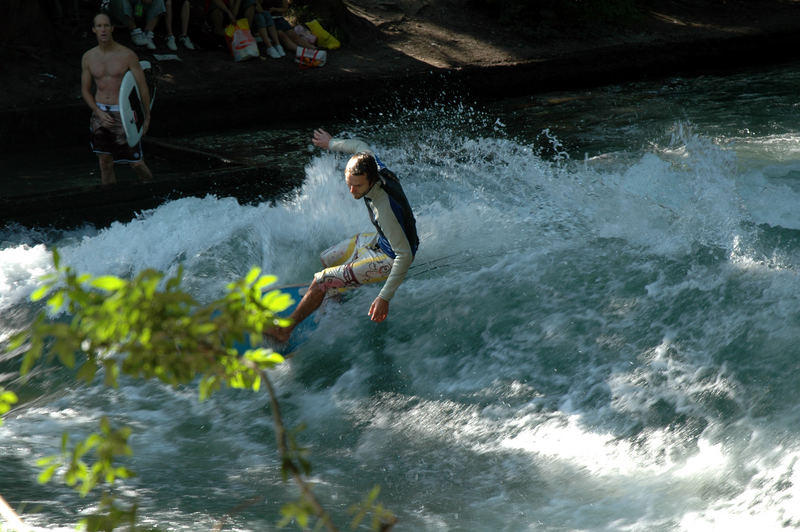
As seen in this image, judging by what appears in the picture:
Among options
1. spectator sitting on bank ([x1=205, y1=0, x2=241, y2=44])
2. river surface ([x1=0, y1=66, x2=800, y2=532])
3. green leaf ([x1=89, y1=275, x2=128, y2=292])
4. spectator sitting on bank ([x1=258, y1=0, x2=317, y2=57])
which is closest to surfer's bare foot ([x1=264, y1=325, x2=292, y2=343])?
river surface ([x1=0, y1=66, x2=800, y2=532])

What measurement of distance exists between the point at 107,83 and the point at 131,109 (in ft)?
1.11

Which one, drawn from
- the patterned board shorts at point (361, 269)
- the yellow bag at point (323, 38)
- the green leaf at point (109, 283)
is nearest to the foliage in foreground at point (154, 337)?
the green leaf at point (109, 283)

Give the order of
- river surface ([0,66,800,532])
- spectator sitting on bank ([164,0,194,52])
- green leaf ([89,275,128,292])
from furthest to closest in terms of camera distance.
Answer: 1. spectator sitting on bank ([164,0,194,52])
2. river surface ([0,66,800,532])
3. green leaf ([89,275,128,292])

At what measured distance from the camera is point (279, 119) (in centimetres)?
1263

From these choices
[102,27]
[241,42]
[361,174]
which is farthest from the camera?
[241,42]

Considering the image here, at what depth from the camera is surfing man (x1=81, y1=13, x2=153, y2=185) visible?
8.00 metres

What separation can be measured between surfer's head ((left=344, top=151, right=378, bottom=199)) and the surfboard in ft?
12.6

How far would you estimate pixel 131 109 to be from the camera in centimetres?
808

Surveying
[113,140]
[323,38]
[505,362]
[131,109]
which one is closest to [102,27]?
[131,109]

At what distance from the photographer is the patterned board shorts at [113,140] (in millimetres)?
8125

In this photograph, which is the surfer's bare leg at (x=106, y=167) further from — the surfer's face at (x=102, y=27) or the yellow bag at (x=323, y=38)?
the yellow bag at (x=323, y=38)

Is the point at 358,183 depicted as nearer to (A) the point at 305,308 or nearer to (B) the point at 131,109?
(A) the point at 305,308

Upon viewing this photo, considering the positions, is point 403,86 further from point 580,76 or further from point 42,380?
point 42,380

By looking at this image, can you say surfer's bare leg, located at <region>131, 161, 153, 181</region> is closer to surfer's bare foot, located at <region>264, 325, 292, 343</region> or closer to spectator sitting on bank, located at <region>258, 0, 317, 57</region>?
surfer's bare foot, located at <region>264, 325, 292, 343</region>
